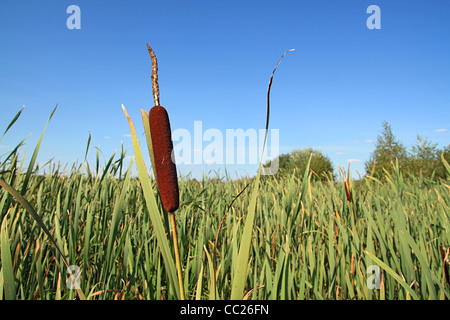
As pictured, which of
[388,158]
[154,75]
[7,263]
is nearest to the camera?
[154,75]

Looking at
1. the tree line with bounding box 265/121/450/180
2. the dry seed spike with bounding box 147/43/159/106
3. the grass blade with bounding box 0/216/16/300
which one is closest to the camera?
the dry seed spike with bounding box 147/43/159/106

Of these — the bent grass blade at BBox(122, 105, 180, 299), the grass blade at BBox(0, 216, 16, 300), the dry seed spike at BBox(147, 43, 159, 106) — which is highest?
the dry seed spike at BBox(147, 43, 159, 106)

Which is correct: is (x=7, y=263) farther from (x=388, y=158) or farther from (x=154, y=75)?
(x=388, y=158)

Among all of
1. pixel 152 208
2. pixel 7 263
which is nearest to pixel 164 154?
pixel 152 208

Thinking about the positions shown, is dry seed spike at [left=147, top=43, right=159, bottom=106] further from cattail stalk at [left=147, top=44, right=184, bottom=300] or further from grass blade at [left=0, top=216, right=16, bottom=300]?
grass blade at [left=0, top=216, right=16, bottom=300]

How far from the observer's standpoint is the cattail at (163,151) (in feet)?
2.24

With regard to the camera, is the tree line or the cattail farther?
the tree line

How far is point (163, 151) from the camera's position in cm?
69

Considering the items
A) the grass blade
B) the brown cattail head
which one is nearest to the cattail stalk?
the brown cattail head

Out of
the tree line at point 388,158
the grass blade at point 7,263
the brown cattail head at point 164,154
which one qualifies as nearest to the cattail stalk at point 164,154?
the brown cattail head at point 164,154

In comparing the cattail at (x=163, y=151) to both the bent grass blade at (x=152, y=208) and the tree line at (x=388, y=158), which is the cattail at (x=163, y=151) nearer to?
the bent grass blade at (x=152, y=208)

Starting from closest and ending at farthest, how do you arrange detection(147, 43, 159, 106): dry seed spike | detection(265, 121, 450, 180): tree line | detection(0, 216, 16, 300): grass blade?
1. detection(147, 43, 159, 106): dry seed spike
2. detection(0, 216, 16, 300): grass blade
3. detection(265, 121, 450, 180): tree line

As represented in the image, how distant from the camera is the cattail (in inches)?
26.9
